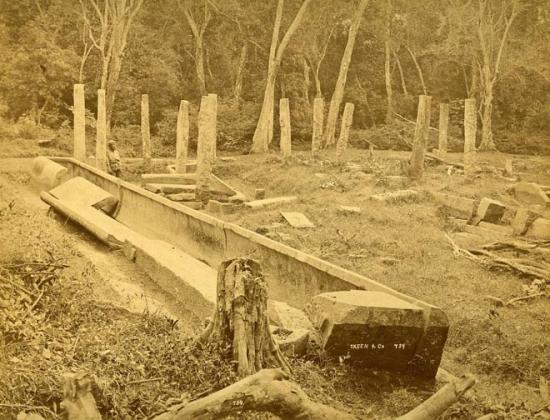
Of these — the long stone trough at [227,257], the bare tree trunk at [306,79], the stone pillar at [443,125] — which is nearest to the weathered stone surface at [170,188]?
the long stone trough at [227,257]

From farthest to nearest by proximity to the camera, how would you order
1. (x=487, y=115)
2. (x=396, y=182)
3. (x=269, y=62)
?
(x=269, y=62) < (x=487, y=115) < (x=396, y=182)

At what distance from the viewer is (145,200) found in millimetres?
9320

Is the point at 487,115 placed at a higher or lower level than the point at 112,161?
higher

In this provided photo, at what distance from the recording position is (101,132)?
42.7 ft

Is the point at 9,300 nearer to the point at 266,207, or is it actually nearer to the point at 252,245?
the point at 252,245

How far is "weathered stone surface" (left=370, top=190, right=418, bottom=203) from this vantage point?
37.0 feet

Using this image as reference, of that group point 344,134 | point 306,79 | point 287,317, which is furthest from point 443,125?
point 287,317

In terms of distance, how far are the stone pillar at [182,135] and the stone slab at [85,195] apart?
3495 mm

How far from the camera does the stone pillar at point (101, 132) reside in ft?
42.7

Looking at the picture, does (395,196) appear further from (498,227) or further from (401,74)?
(401,74)

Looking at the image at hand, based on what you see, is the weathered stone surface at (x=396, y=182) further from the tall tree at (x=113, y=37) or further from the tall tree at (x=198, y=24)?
the tall tree at (x=198, y=24)

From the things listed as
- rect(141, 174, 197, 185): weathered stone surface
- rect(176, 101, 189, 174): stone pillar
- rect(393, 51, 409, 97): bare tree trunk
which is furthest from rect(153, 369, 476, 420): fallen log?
rect(393, 51, 409, 97): bare tree trunk

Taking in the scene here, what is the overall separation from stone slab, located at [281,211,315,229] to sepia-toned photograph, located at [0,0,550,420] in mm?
68

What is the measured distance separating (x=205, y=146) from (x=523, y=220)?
16.4ft
